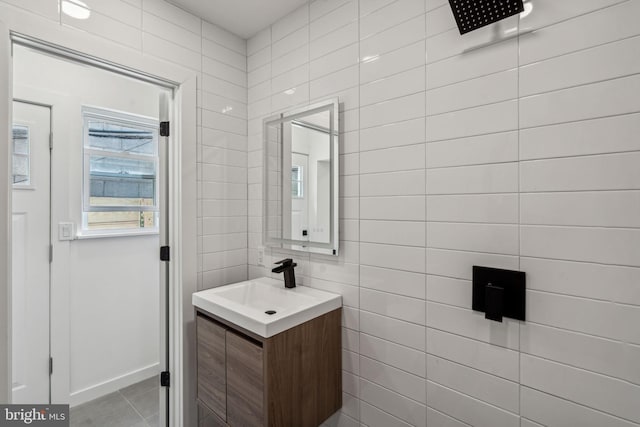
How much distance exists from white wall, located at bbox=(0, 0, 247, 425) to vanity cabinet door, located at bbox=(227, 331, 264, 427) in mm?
512

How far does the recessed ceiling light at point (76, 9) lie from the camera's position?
1.33m

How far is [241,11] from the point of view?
1.75 metres

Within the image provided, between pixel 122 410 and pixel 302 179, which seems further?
pixel 122 410

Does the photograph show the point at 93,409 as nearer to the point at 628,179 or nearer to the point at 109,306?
the point at 109,306

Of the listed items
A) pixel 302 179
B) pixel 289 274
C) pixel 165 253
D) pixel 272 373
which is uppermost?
pixel 302 179

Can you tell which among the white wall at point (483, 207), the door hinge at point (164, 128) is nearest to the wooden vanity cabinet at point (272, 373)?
the white wall at point (483, 207)

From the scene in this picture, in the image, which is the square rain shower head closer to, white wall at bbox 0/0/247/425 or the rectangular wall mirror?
the rectangular wall mirror

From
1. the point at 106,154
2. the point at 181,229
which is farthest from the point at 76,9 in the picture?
the point at 106,154

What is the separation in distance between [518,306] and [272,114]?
158cm

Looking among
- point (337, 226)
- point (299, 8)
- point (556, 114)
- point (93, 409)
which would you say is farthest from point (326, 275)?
point (93, 409)

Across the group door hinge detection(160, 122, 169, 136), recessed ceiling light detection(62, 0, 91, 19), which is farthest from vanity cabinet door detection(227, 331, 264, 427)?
recessed ceiling light detection(62, 0, 91, 19)

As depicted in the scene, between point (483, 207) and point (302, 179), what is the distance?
3.06 feet

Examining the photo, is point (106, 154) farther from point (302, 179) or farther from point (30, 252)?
point (302, 179)

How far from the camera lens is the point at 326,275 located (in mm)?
1611
